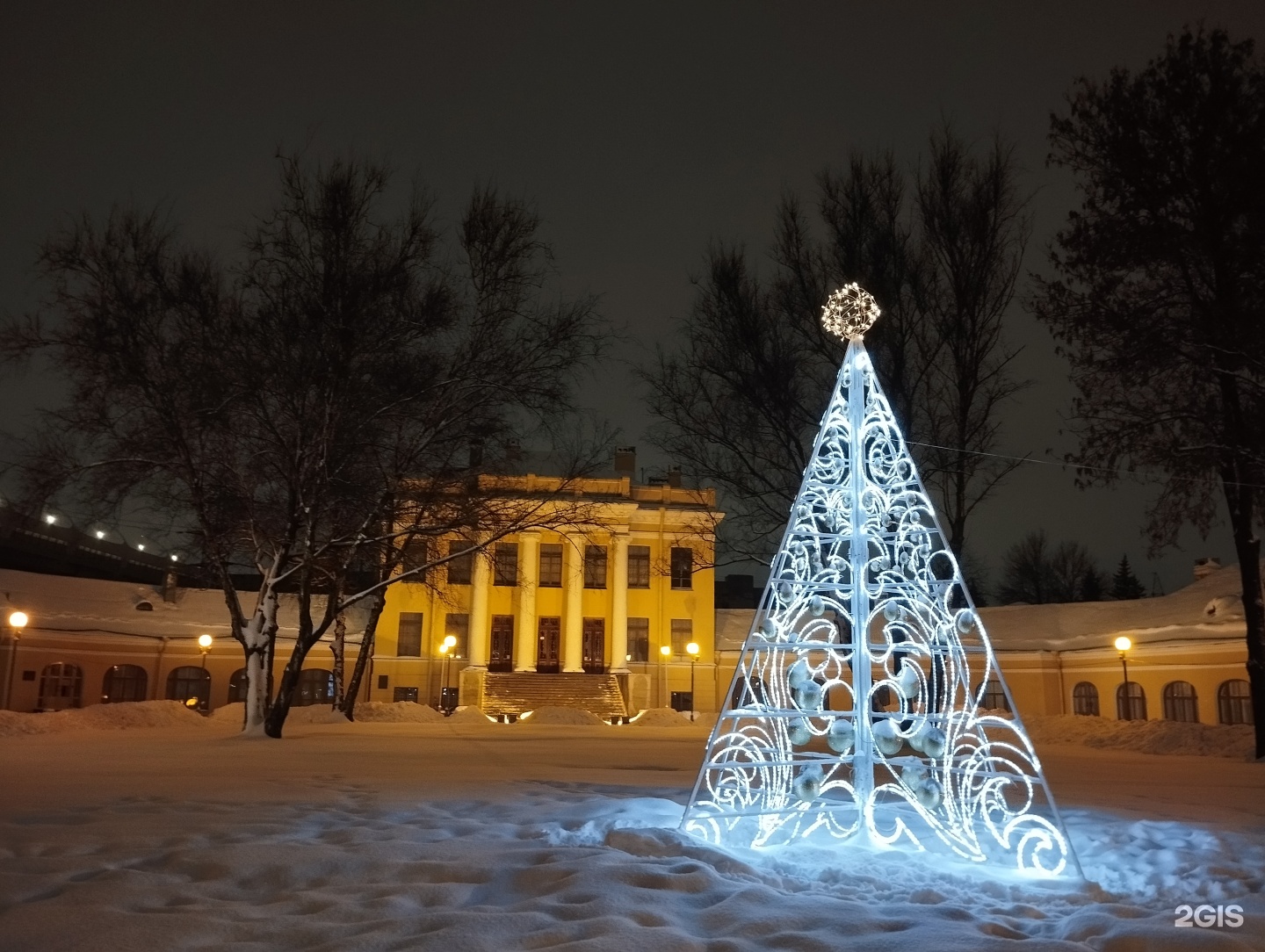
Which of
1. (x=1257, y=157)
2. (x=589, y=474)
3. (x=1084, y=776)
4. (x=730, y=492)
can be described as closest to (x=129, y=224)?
(x=589, y=474)

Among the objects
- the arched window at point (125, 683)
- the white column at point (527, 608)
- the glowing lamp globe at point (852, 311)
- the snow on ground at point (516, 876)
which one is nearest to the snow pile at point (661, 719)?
the white column at point (527, 608)

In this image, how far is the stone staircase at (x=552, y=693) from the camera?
37219mm

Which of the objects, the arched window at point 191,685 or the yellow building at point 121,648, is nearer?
the yellow building at point 121,648

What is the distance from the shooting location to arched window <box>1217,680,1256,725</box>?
2664 cm

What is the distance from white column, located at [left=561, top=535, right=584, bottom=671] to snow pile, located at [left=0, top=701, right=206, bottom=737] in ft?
67.3

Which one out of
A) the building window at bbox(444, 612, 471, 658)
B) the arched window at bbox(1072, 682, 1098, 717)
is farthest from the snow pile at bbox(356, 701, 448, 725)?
the arched window at bbox(1072, 682, 1098, 717)

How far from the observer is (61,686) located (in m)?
31.9

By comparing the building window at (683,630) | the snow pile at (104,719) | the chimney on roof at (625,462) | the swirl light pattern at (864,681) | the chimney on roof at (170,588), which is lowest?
the snow pile at (104,719)

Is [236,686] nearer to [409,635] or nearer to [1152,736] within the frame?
[409,635]

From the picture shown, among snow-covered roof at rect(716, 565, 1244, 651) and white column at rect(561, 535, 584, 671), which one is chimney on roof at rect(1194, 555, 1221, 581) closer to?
snow-covered roof at rect(716, 565, 1244, 651)

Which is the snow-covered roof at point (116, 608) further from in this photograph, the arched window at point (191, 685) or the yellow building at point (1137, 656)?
the yellow building at point (1137, 656)

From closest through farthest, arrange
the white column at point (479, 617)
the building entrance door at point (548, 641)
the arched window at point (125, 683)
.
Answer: the arched window at point (125, 683) → the white column at point (479, 617) → the building entrance door at point (548, 641)

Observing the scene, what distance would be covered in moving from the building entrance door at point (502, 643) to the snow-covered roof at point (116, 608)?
6.03 metres

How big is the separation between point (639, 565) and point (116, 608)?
2065cm
